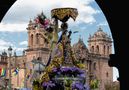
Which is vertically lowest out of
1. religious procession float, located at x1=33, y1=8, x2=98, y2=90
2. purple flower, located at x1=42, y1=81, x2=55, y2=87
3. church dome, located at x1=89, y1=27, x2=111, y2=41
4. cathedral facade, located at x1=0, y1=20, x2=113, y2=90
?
purple flower, located at x1=42, y1=81, x2=55, y2=87

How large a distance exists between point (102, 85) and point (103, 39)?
33.3 feet

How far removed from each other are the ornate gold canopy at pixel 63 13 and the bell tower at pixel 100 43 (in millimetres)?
88325

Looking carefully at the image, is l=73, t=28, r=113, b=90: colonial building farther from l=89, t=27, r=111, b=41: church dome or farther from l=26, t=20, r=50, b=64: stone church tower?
l=26, t=20, r=50, b=64: stone church tower

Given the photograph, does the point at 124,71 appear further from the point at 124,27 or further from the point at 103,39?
the point at 103,39

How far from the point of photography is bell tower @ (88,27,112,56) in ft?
364

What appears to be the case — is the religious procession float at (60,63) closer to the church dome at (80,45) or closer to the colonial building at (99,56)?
the church dome at (80,45)

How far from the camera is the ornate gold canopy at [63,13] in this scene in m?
21.4

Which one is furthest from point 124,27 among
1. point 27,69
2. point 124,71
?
point 27,69

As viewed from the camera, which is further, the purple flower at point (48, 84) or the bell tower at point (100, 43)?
the bell tower at point (100, 43)

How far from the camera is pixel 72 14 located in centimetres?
2195

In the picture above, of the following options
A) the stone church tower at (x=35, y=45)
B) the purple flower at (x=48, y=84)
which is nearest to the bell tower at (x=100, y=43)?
the stone church tower at (x=35, y=45)

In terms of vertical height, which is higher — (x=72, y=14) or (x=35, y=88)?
(x=72, y=14)

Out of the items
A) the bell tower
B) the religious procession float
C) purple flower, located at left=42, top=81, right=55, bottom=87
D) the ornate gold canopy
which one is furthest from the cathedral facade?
purple flower, located at left=42, top=81, right=55, bottom=87

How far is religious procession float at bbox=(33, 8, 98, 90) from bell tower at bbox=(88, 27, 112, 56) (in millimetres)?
87630
